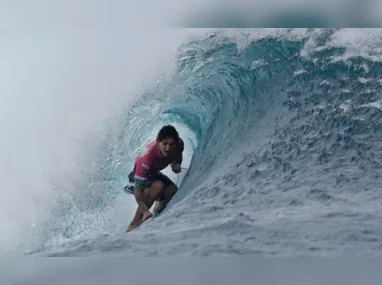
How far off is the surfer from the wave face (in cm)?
13

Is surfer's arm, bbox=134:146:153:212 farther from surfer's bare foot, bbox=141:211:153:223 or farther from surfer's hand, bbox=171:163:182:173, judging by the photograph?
surfer's hand, bbox=171:163:182:173

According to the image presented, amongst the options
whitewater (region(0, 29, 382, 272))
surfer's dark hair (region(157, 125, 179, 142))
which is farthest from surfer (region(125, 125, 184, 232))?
whitewater (region(0, 29, 382, 272))

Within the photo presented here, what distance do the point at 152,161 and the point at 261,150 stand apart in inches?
29.4

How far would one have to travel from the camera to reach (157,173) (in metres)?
3.73

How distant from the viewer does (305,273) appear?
2.04m

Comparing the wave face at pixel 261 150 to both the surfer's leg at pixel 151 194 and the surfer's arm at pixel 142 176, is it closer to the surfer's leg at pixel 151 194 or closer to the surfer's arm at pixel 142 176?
the surfer's leg at pixel 151 194

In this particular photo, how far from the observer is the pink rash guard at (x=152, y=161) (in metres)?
3.65

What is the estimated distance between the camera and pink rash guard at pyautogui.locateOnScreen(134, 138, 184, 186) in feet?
12.0

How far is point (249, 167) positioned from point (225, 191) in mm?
295

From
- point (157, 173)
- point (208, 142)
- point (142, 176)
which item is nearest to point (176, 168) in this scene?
point (157, 173)

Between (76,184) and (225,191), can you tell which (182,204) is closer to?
(225,191)

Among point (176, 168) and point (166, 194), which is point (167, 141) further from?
point (166, 194)
